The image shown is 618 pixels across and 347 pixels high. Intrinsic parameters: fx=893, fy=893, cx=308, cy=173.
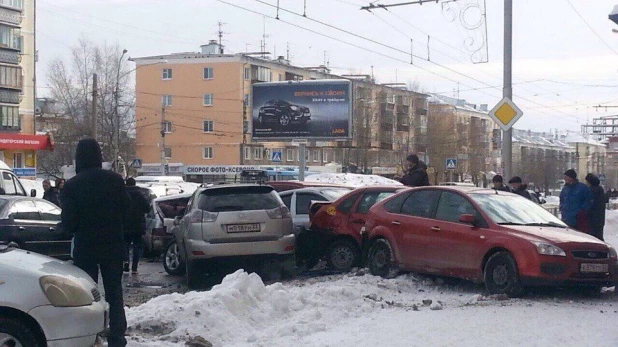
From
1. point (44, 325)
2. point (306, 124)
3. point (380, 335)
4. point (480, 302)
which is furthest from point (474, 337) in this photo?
point (306, 124)

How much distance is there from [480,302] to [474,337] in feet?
7.63

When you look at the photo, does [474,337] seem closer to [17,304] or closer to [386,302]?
[386,302]

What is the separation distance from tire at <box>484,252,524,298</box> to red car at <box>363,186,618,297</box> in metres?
0.01

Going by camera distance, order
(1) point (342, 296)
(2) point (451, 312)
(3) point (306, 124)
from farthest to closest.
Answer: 1. (3) point (306, 124)
2. (1) point (342, 296)
3. (2) point (451, 312)

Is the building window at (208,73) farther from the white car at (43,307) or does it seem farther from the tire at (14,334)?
the tire at (14,334)

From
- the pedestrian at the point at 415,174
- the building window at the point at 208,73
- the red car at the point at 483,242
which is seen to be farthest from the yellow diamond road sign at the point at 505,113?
the building window at the point at 208,73

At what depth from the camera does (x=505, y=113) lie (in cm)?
1880

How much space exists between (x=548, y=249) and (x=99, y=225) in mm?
5594

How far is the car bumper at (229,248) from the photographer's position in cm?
1343

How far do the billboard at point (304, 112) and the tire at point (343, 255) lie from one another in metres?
27.3

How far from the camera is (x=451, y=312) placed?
9.42 metres

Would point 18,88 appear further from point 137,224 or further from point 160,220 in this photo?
point 137,224

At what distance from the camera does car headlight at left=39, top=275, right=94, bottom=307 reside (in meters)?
6.49

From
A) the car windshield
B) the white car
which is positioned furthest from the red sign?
the white car
